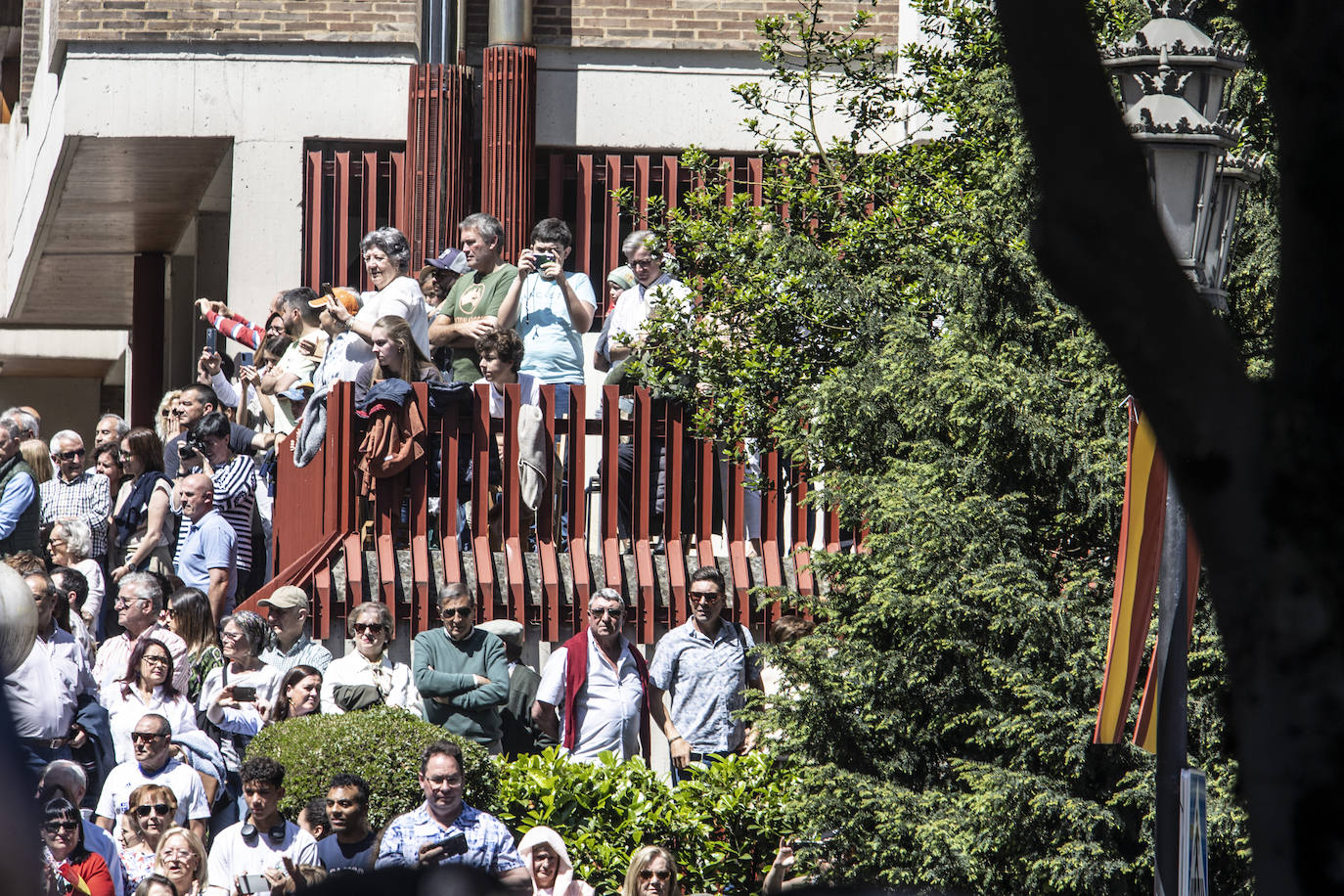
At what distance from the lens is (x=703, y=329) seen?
11039 mm

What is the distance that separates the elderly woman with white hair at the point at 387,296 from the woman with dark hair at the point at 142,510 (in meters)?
1.86

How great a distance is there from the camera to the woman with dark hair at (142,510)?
1225 cm

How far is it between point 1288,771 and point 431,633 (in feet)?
27.9

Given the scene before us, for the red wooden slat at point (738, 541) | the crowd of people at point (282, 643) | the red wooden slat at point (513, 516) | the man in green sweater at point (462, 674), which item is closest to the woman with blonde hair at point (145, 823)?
the crowd of people at point (282, 643)

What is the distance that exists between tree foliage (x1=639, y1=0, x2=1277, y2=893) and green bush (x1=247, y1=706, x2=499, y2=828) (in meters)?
1.66

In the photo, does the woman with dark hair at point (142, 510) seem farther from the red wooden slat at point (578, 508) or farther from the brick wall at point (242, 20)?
the brick wall at point (242, 20)

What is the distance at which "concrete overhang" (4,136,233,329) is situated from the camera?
55.1 ft

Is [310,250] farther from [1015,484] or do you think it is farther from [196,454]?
[1015,484]

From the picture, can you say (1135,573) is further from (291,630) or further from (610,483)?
(610,483)

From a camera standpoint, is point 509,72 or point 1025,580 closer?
point 1025,580

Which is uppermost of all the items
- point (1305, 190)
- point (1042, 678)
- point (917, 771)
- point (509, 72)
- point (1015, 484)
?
point (509, 72)

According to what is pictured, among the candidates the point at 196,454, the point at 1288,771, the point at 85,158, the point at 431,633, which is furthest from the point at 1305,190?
the point at 85,158

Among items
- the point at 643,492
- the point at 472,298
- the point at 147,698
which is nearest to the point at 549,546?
the point at 643,492

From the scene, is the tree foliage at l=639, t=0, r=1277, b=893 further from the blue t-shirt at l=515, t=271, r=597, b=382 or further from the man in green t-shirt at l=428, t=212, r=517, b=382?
the man in green t-shirt at l=428, t=212, r=517, b=382
